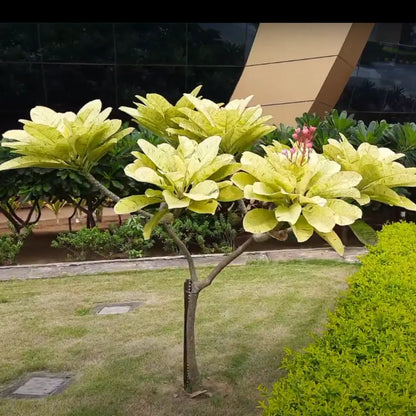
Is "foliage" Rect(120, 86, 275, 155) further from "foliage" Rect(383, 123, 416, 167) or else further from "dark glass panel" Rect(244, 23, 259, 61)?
"dark glass panel" Rect(244, 23, 259, 61)

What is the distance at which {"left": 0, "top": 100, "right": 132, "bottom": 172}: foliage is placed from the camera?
6.47 ft

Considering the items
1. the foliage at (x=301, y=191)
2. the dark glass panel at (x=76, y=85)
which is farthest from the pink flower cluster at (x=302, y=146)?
the dark glass panel at (x=76, y=85)

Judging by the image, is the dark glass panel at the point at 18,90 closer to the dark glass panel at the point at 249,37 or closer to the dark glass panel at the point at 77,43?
the dark glass panel at the point at 77,43

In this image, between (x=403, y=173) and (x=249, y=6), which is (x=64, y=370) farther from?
→ (x=249, y=6)

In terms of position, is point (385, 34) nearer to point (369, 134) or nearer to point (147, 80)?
point (369, 134)

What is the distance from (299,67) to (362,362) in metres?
8.37

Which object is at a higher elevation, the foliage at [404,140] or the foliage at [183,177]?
the foliage at [183,177]

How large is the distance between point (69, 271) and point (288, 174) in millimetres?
4742

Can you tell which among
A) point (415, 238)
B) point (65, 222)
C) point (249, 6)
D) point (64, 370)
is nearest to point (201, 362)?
point (64, 370)

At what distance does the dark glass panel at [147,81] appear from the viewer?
9992 millimetres

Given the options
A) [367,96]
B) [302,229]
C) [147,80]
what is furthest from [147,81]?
[302,229]

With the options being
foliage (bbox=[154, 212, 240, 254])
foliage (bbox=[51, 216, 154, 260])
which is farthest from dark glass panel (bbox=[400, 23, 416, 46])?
foliage (bbox=[51, 216, 154, 260])

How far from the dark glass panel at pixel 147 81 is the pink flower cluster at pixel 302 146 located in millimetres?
8529

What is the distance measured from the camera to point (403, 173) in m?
1.93
